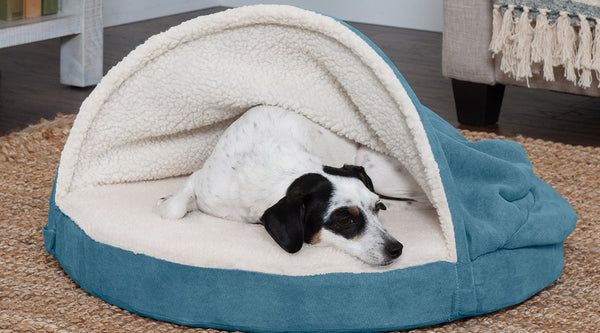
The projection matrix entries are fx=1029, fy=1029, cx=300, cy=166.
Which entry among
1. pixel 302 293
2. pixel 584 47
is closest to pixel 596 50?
pixel 584 47

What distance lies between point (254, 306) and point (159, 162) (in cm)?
66

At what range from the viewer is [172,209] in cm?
207

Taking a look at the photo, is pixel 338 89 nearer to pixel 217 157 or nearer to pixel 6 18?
pixel 217 157

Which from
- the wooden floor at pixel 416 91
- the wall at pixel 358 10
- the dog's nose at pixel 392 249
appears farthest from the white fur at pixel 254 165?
the wall at pixel 358 10

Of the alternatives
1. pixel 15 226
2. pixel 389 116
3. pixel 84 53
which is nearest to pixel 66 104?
pixel 84 53

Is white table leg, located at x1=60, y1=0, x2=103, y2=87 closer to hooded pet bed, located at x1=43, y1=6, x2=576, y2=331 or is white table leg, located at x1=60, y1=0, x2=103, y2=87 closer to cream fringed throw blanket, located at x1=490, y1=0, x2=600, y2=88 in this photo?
cream fringed throw blanket, located at x1=490, y1=0, x2=600, y2=88

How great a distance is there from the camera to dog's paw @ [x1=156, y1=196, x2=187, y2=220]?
207 centimetres

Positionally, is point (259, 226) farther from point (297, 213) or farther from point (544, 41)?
point (544, 41)

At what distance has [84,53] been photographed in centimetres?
404

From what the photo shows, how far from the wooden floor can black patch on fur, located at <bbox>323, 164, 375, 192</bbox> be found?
1642 millimetres

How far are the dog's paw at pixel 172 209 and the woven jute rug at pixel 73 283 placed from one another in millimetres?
219

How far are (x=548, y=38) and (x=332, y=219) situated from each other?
5.41 ft

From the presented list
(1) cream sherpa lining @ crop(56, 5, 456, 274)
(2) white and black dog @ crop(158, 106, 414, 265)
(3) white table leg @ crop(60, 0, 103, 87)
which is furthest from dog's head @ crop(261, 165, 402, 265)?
(3) white table leg @ crop(60, 0, 103, 87)

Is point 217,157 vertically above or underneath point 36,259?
above
